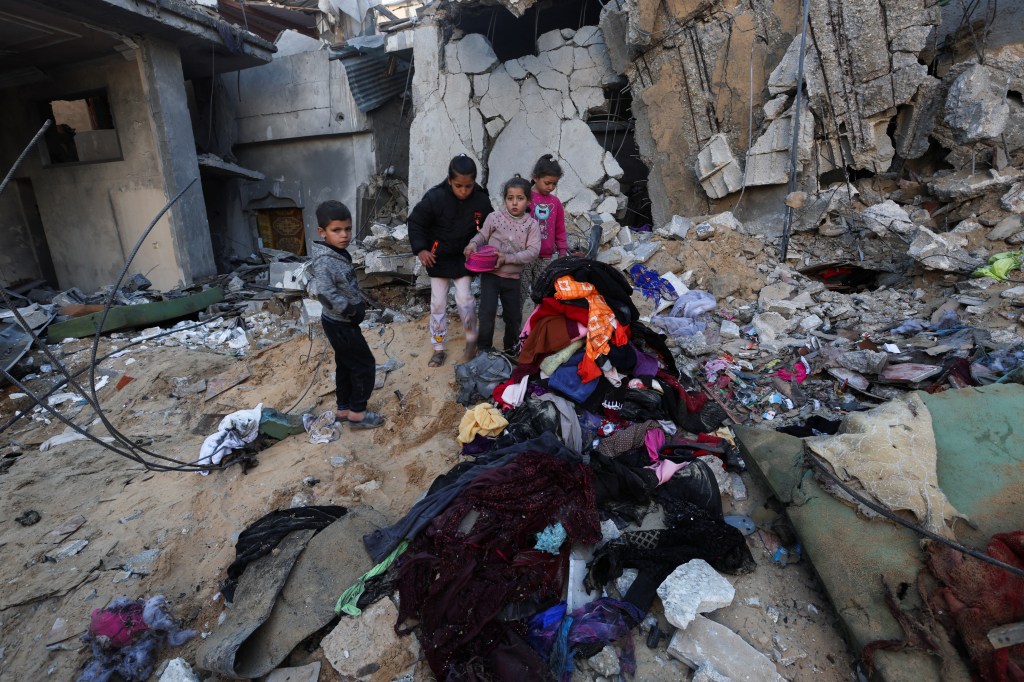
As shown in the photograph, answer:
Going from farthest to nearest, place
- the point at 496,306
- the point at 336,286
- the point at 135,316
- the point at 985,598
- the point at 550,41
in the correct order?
the point at 135,316, the point at 550,41, the point at 496,306, the point at 336,286, the point at 985,598

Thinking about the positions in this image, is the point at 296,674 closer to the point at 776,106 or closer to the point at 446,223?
the point at 446,223

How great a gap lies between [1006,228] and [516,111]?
5.34 metres

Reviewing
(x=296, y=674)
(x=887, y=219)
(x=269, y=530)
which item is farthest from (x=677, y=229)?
(x=296, y=674)

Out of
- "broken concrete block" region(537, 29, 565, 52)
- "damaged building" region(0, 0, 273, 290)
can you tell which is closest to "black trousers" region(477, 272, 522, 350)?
"broken concrete block" region(537, 29, 565, 52)

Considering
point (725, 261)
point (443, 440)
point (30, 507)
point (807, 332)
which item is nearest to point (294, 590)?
point (443, 440)

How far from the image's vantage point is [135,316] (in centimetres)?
685

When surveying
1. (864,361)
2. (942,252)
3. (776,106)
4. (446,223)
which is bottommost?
(864,361)

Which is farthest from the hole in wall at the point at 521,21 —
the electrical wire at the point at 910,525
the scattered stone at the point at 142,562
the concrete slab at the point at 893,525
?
the scattered stone at the point at 142,562

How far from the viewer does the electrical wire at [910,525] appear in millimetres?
1742

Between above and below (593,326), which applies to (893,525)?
below

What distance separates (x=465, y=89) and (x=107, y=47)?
5.64 metres

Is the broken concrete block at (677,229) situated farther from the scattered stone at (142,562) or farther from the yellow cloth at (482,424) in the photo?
the scattered stone at (142,562)

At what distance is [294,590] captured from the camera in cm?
230

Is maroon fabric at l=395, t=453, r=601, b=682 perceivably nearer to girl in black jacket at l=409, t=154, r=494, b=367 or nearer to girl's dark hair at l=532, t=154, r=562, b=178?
girl in black jacket at l=409, t=154, r=494, b=367
